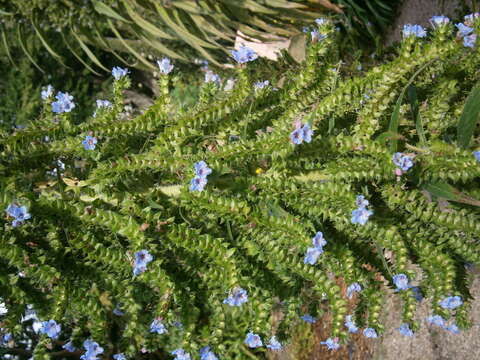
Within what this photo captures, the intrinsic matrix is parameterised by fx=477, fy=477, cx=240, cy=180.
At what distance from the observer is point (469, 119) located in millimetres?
1423

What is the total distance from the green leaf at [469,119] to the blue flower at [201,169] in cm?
77

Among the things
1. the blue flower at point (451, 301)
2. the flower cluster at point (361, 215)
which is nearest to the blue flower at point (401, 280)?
the blue flower at point (451, 301)

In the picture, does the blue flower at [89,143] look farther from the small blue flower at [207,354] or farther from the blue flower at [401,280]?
the blue flower at [401,280]

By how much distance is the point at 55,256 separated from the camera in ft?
4.68

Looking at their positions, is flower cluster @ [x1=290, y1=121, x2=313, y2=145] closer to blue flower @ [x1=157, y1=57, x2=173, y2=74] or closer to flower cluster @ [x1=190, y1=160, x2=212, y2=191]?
flower cluster @ [x1=190, y1=160, x2=212, y2=191]

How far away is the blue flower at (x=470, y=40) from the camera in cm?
138

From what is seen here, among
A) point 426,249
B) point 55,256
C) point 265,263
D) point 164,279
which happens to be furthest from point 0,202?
point 426,249

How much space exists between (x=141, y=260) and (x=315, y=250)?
1.61ft

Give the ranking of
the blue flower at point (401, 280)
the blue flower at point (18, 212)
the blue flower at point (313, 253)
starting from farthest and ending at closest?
the blue flower at point (401, 280), the blue flower at point (313, 253), the blue flower at point (18, 212)

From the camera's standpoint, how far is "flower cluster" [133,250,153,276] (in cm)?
132

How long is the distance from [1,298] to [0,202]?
1.09 feet

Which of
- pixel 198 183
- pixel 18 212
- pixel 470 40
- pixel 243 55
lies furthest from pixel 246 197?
pixel 470 40

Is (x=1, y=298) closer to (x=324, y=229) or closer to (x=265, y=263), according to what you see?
(x=265, y=263)

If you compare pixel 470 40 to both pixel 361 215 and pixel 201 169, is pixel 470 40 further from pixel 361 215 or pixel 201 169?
pixel 201 169
